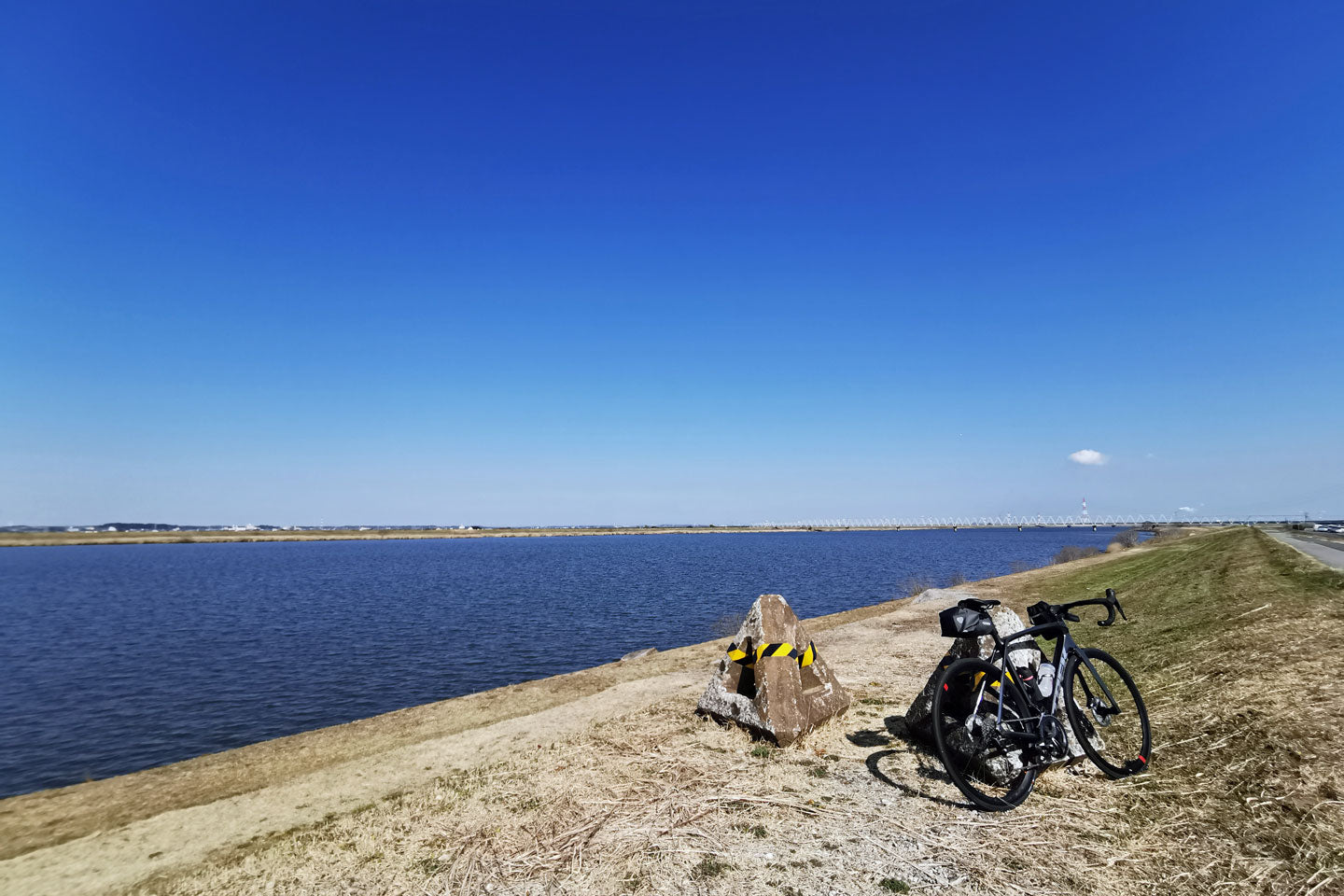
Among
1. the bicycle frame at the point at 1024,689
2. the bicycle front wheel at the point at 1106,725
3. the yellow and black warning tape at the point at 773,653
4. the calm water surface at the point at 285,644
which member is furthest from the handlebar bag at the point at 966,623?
the calm water surface at the point at 285,644

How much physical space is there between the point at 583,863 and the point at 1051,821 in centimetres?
461

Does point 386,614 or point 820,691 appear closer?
point 820,691

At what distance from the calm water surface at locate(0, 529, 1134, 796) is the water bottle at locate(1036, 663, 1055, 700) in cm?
1797

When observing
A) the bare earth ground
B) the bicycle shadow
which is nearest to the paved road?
the bare earth ground

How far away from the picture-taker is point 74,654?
91.9ft

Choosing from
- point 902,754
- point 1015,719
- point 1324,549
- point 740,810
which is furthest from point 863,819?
point 1324,549

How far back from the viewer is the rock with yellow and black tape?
901 cm

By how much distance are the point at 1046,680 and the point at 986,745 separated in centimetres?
96

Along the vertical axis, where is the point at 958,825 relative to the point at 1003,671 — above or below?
below

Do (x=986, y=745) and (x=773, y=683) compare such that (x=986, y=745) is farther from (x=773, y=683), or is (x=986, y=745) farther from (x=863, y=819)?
(x=773, y=683)

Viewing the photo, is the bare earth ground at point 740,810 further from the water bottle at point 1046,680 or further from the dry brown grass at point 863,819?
the water bottle at point 1046,680

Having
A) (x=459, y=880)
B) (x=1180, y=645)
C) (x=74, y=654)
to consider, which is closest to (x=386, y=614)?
(x=74, y=654)

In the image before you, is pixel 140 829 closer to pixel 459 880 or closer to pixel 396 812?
pixel 396 812

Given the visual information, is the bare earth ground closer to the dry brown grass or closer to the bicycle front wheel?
the dry brown grass
